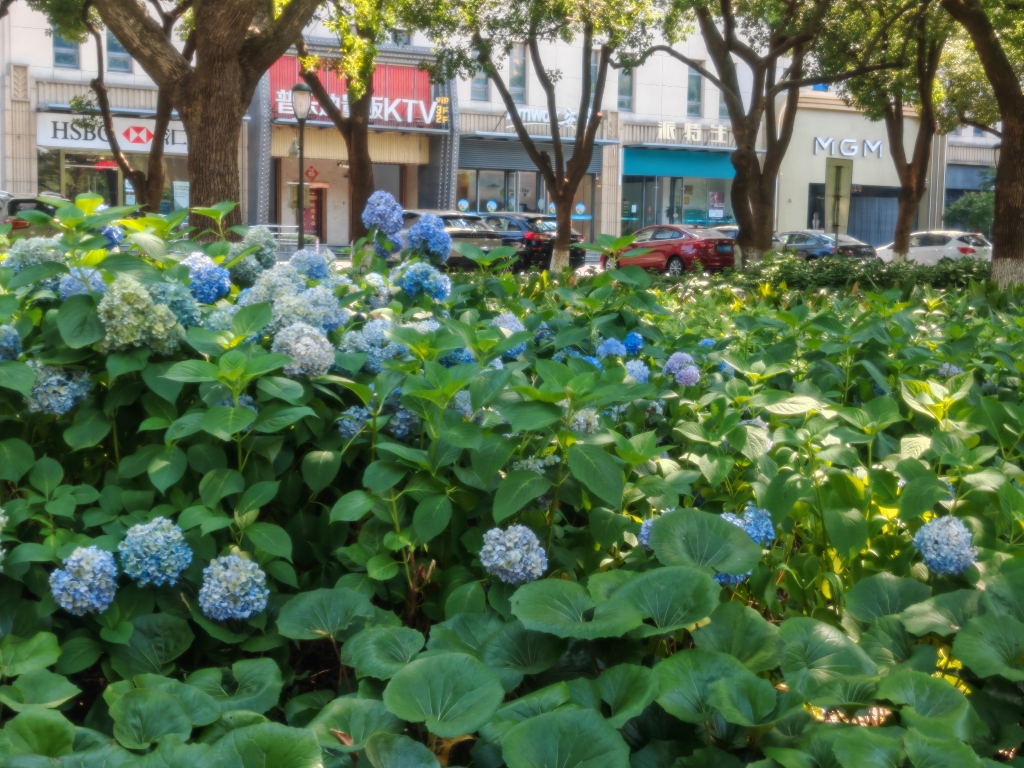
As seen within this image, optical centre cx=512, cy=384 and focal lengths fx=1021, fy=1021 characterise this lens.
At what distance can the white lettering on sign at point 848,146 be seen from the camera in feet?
137

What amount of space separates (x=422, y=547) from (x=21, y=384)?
0.84 meters

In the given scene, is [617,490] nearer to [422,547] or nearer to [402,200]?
[422,547]

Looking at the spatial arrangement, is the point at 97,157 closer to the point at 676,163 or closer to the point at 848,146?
the point at 676,163

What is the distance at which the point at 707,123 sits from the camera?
129ft

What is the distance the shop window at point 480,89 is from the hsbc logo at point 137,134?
10962mm

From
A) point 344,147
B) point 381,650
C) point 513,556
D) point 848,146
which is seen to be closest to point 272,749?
point 381,650

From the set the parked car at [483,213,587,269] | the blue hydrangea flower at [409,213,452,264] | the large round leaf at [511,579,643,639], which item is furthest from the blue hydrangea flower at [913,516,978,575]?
the parked car at [483,213,587,269]

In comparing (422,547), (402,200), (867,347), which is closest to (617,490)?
(422,547)

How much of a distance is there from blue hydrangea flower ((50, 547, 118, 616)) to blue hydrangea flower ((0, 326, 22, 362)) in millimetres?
619

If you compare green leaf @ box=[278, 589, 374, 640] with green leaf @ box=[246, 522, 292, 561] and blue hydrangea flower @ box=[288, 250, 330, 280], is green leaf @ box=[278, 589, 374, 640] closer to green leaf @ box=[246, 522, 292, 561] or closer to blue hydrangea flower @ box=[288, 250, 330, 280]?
green leaf @ box=[246, 522, 292, 561]

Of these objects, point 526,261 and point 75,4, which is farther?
point 526,261

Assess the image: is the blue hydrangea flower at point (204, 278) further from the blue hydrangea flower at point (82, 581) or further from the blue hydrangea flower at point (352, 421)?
the blue hydrangea flower at point (82, 581)

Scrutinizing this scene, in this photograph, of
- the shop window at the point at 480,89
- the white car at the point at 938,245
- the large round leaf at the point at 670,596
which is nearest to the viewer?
the large round leaf at the point at 670,596

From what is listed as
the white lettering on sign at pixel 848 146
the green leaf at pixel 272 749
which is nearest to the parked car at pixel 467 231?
A: the white lettering on sign at pixel 848 146
